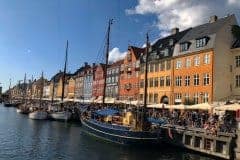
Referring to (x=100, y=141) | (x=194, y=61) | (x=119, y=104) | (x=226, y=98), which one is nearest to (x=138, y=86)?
(x=119, y=104)

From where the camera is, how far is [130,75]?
86.0 meters

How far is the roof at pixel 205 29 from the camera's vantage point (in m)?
60.2

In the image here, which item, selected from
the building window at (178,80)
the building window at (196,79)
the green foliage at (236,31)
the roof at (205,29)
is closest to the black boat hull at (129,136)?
the building window at (196,79)

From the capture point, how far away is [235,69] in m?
57.8

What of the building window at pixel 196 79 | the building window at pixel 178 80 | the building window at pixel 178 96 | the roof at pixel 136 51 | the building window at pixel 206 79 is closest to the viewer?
the building window at pixel 206 79

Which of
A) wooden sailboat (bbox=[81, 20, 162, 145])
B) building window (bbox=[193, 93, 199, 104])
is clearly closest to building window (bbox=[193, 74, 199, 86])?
building window (bbox=[193, 93, 199, 104])

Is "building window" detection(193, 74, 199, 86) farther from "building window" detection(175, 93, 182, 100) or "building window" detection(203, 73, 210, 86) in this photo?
"building window" detection(175, 93, 182, 100)

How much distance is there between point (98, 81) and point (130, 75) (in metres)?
29.0

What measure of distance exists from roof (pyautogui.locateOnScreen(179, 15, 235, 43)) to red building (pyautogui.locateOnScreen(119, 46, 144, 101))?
56.7ft

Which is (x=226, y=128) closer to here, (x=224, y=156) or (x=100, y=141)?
(x=224, y=156)

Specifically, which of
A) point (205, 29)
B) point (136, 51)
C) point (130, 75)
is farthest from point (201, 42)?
point (130, 75)

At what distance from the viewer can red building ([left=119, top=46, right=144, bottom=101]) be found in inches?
3236

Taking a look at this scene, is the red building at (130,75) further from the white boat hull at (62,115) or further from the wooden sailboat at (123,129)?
the wooden sailboat at (123,129)

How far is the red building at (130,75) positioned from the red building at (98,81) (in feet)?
62.5
